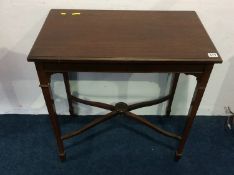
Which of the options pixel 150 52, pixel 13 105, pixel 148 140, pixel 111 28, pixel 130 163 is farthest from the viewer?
pixel 13 105

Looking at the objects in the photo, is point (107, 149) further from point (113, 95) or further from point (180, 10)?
point (180, 10)

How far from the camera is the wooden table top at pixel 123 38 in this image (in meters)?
0.87

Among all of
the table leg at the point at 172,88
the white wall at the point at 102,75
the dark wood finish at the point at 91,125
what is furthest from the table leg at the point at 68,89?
the table leg at the point at 172,88

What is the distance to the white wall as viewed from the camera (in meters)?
1.18

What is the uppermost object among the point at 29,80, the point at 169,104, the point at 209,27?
→ the point at 209,27

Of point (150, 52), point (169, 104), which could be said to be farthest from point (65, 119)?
point (150, 52)

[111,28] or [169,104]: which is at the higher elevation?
[111,28]

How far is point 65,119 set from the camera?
62.1 inches

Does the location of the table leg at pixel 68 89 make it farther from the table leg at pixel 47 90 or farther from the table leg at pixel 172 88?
the table leg at pixel 172 88

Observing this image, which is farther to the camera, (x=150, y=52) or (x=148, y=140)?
(x=148, y=140)

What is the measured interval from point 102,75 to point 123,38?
1.53 ft

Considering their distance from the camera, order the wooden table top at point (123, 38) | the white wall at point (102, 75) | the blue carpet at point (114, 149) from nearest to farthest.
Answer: the wooden table top at point (123, 38) → the white wall at point (102, 75) → the blue carpet at point (114, 149)

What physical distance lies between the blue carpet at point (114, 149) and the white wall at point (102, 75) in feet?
0.31

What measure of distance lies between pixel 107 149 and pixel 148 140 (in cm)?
23
